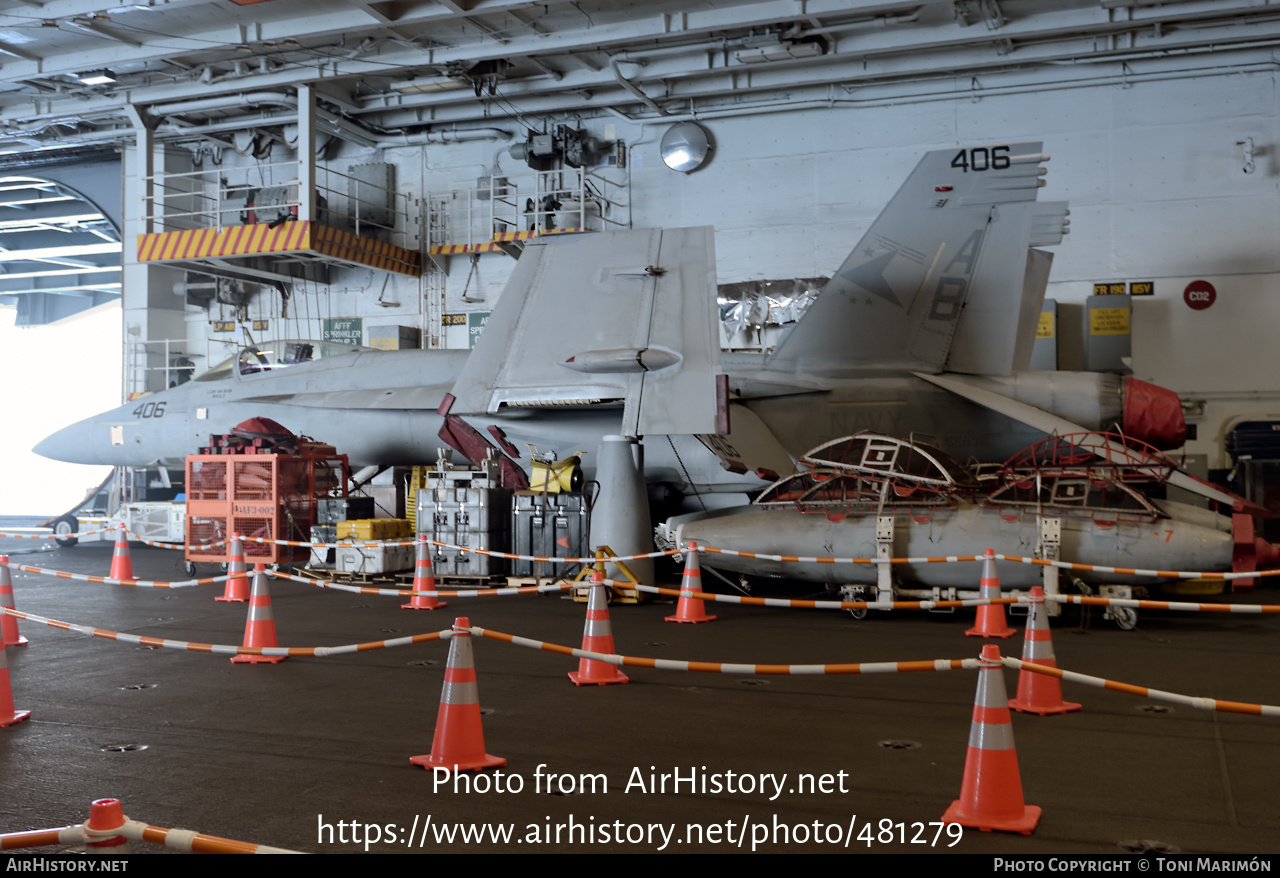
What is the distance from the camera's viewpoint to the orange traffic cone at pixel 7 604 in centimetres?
646

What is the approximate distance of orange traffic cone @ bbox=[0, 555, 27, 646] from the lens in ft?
21.2

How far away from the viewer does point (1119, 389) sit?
10734mm

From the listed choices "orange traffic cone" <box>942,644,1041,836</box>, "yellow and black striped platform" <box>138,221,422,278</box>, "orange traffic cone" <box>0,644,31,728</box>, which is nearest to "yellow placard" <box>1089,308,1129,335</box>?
"yellow and black striped platform" <box>138,221,422,278</box>

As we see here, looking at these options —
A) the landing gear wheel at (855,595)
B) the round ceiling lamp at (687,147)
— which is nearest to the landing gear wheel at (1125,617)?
the landing gear wheel at (855,595)

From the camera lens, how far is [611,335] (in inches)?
368

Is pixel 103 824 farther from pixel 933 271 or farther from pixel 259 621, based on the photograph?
pixel 933 271

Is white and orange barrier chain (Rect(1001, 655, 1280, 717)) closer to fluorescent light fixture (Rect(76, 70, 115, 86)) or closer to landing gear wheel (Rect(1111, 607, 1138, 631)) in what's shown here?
landing gear wheel (Rect(1111, 607, 1138, 631))

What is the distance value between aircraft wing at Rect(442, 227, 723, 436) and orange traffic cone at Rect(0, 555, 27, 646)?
4172mm

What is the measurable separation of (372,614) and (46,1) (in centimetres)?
1083

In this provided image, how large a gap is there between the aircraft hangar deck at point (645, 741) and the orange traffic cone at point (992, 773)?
7cm

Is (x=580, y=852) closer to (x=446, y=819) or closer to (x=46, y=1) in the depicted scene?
(x=446, y=819)

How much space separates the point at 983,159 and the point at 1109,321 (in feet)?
15.8

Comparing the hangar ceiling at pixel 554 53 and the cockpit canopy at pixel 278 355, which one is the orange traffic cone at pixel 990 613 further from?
the cockpit canopy at pixel 278 355

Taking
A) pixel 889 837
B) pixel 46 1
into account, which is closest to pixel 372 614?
pixel 889 837
